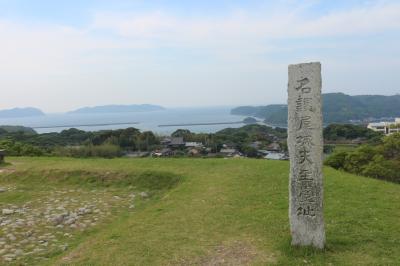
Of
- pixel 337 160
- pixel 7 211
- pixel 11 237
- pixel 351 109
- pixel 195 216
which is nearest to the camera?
pixel 11 237

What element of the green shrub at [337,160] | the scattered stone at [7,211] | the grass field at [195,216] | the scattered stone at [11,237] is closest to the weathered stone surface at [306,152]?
the grass field at [195,216]

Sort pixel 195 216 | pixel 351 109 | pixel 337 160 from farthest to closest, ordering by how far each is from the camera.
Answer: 1. pixel 351 109
2. pixel 337 160
3. pixel 195 216

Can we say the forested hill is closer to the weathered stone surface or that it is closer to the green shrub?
the green shrub

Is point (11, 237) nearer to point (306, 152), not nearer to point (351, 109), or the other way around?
point (306, 152)

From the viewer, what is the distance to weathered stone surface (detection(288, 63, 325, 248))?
6.83 m

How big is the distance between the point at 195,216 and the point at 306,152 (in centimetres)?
355

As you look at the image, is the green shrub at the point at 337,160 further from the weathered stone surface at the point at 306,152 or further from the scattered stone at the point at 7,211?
the scattered stone at the point at 7,211

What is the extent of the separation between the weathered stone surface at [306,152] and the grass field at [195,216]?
0.40 meters

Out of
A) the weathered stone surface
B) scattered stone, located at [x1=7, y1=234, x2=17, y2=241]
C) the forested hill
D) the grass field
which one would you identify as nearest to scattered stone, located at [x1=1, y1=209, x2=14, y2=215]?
the grass field

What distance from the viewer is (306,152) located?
6871mm

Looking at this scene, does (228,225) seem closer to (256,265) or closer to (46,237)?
(256,265)

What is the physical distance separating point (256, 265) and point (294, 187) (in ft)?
5.02

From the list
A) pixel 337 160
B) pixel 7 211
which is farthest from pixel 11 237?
pixel 337 160

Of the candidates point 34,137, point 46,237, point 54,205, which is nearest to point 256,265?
point 46,237
